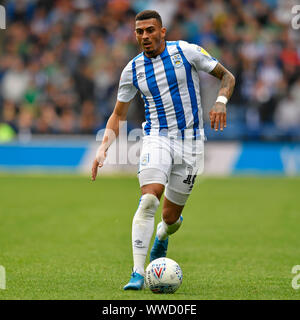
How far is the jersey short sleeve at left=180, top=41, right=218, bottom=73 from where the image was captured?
23.4ft

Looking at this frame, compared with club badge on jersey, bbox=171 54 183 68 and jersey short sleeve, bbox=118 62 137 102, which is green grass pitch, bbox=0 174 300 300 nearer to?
jersey short sleeve, bbox=118 62 137 102

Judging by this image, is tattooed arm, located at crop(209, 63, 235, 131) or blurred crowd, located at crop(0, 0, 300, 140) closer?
tattooed arm, located at crop(209, 63, 235, 131)

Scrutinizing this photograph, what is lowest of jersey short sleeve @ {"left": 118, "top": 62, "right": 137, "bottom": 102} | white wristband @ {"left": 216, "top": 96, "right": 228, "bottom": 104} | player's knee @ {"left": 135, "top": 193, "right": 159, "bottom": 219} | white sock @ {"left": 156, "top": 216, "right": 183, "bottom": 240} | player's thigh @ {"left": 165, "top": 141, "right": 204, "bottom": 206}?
white sock @ {"left": 156, "top": 216, "right": 183, "bottom": 240}

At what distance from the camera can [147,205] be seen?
262 inches

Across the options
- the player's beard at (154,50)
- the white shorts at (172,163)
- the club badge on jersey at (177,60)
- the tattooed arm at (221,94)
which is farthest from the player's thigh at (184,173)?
the player's beard at (154,50)

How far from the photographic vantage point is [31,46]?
2445 cm

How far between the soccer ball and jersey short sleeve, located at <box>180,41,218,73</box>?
1.93 m

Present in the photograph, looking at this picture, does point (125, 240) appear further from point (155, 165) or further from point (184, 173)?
point (155, 165)

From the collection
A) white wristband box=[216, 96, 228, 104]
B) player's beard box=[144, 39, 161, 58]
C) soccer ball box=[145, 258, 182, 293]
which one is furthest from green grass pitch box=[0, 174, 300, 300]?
player's beard box=[144, 39, 161, 58]

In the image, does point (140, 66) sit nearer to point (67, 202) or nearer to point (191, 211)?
point (191, 211)

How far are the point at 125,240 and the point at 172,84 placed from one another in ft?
12.0

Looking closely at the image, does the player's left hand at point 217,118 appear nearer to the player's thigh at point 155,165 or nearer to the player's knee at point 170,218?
the player's thigh at point 155,165

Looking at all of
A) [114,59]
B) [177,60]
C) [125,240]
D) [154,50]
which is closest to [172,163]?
[177,60]

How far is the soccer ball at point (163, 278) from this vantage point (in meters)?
6.42
